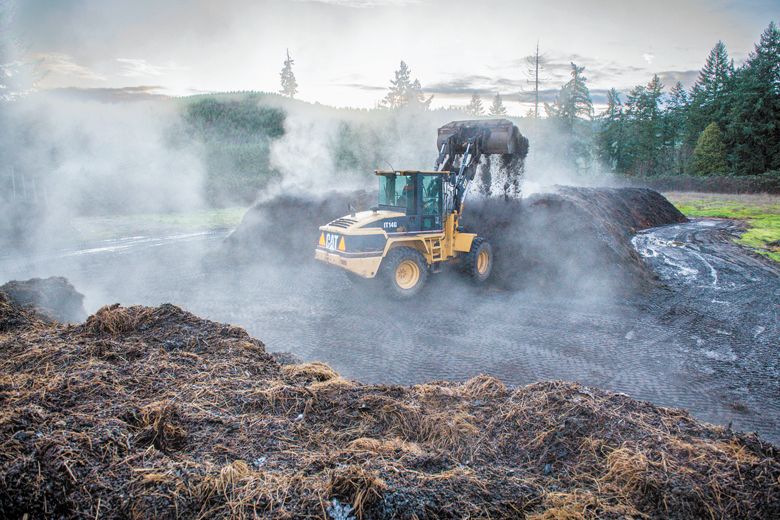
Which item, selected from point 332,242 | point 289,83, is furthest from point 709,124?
point 332,242

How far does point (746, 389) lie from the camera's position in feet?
22.5

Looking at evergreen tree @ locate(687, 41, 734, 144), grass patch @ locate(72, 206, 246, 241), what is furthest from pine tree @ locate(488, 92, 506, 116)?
grass patch @ locate(72, 206, 246, 241)

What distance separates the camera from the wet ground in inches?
→ 283

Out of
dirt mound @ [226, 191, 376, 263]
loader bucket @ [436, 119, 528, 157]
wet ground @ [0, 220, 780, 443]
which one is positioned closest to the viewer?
wet ground @ [0, 220, 780, 443]

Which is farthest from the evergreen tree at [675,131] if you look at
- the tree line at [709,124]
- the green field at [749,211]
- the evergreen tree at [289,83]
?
the evergreen tree at [289,83]

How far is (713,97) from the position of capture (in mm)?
57188

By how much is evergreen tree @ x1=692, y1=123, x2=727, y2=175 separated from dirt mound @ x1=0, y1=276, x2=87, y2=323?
56.4 m

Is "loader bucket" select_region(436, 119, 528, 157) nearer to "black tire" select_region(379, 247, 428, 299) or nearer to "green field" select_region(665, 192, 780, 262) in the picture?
"black tire" select_region(379, 247, 428, 299)

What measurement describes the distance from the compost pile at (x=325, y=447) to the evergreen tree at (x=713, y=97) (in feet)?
196

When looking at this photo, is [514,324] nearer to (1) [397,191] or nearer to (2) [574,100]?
(1) [397,191]

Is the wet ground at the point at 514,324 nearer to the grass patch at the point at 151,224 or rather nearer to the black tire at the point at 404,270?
the black tire at the point at 404,270

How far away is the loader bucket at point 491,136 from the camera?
12.5m

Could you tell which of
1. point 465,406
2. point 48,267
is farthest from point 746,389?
point 48,267

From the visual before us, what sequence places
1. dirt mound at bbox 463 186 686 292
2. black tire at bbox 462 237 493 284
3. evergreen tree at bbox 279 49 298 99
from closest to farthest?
black tire at bbox 462 237 493 284 < dirt mound at bbox 463 186 686 292 < evergreen tree at bbox 279 49 298 99
